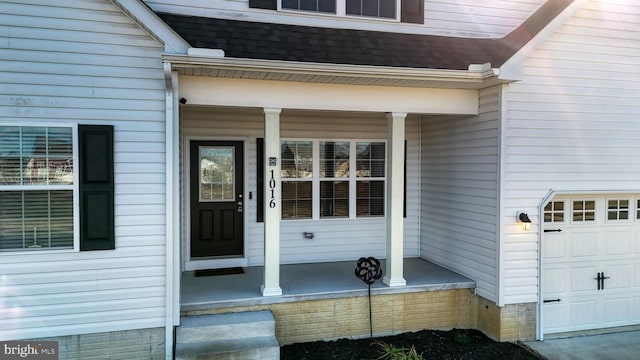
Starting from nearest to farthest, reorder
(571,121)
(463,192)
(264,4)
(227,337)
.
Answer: (227,337), (571,121), (264,4), (463,192)

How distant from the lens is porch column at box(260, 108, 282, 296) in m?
5.10

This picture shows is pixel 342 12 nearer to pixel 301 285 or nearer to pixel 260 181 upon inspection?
pixel 260 181

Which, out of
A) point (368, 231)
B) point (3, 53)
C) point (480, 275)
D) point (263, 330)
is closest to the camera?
point (3, 53)

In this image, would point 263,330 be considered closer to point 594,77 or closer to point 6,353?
point 6,353

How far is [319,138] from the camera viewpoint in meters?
6.80

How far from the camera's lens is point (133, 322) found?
455 centimetres

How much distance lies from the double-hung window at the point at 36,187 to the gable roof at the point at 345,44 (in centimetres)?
176

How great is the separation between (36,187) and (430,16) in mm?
5385

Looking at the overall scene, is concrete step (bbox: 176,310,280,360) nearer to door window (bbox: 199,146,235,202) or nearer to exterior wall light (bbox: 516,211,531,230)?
door window (bbox: 199,146,235,202)

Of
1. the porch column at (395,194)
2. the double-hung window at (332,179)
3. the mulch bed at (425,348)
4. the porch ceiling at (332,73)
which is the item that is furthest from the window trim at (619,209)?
the double-hung window at (332,179)

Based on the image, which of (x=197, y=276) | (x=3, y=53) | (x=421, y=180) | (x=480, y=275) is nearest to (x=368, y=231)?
(x=421, y=180)

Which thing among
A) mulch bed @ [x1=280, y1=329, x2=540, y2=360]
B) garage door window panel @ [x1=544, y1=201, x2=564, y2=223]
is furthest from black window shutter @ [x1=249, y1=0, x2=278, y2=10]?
garage door window panel @ [x1=544, y1=201, x2=564, y2=223]

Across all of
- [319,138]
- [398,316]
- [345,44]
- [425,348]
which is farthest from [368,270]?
[345,44]

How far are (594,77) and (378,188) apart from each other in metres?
3.30
